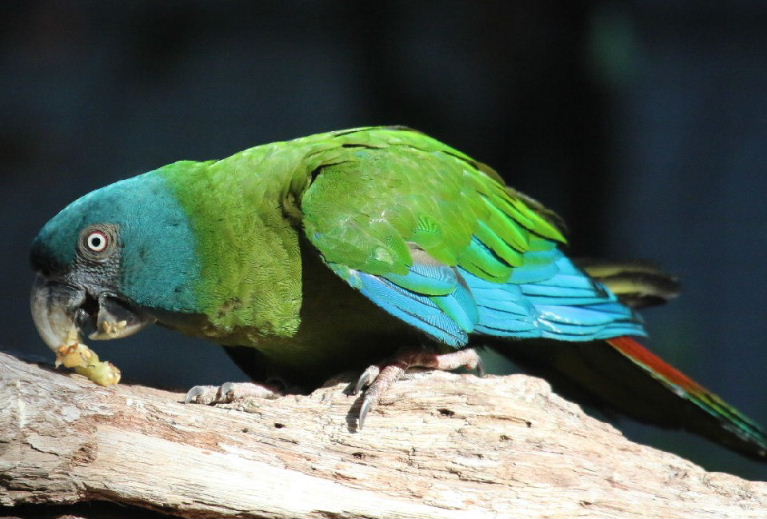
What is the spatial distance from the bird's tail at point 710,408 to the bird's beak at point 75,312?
1435mm

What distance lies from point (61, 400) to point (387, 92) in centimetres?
316

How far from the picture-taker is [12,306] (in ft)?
17.1

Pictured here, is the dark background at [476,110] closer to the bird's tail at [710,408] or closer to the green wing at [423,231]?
the bird's tail at [710,408]

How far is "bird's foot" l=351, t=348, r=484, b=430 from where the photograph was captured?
2.13 meters

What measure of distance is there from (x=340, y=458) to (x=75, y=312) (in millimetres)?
844

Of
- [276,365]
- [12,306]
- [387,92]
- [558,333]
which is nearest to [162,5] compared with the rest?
[387,92]

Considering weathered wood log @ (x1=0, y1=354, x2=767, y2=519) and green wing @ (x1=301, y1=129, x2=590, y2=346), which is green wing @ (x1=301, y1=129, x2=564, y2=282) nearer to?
green wing @ (x1=301, y1=129, x2=590, y2=346)

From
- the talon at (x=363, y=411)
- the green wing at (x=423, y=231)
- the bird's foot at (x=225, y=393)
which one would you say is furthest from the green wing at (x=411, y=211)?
the bird's foot at (x=225, y=393)

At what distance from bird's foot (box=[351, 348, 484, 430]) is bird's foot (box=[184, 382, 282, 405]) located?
0.31 m

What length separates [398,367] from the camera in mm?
Answer: 2301

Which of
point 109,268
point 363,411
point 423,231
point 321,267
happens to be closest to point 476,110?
point 423,231

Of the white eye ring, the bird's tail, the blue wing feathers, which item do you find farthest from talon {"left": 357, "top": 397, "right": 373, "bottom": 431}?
the bird's tail

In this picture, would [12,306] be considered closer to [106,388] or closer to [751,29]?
[106,388]

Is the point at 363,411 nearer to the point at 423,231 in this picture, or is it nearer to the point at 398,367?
the point at 398,367
